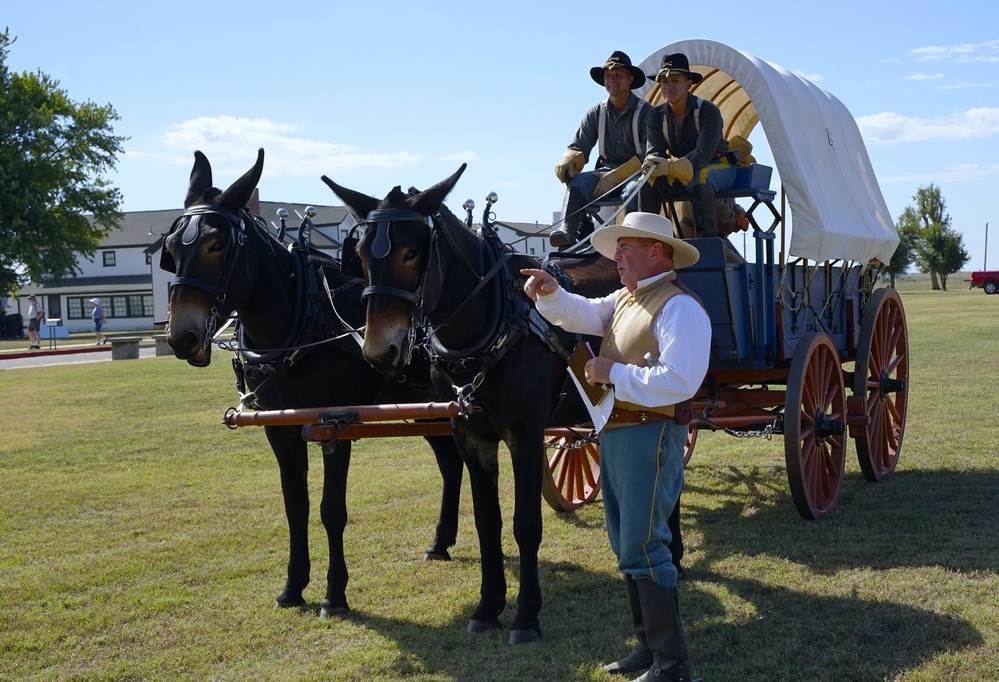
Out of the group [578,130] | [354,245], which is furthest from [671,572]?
[578,130]

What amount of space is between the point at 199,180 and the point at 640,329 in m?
2.68

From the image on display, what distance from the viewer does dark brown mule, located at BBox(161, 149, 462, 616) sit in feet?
16.1

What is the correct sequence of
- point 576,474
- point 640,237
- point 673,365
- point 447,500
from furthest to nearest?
point 576,474 → point 447,500 → point 640,237 → point 673,365

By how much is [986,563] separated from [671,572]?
2.62 m

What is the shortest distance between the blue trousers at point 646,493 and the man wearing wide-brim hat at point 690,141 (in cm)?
303

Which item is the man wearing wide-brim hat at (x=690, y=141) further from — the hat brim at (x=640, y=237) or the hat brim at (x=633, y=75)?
the hat brim at (x=640, y=237)

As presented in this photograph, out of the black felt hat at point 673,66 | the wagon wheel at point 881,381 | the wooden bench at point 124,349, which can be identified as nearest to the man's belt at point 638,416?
the black felt hat at point 673,66

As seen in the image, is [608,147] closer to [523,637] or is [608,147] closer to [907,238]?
[523,637]

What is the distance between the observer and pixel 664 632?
3.79 meters

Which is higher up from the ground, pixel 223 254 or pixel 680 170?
pixel 680 170

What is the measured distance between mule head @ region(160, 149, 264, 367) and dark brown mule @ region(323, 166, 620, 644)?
0.58 meters

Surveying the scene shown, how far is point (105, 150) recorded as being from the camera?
46.3m

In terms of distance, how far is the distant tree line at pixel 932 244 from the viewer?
6869 cm

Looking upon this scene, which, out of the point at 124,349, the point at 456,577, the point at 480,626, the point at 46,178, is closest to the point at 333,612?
the point at 480,626
